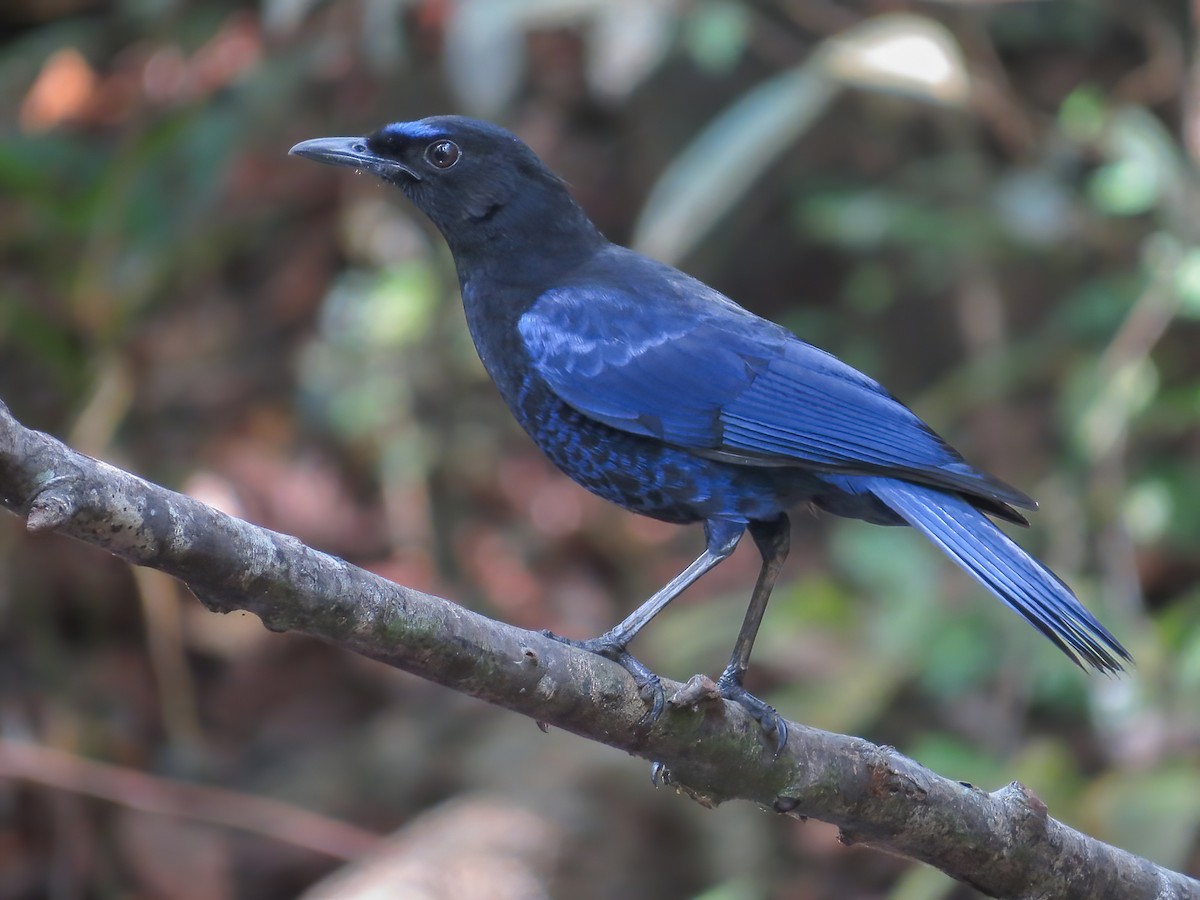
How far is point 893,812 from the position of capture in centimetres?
269

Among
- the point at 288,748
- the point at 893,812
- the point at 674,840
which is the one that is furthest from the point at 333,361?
the point at 893,812

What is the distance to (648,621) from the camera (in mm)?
3002

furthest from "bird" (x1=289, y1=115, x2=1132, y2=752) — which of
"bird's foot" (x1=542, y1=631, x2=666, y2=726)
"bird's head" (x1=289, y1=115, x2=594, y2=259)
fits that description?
"bird's foot" (x1=542, y1=631, x2=666, y2=726)

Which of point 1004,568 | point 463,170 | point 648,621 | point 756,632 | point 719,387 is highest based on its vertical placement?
point 463,170

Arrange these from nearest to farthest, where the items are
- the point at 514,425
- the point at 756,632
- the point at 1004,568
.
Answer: the point at 1004,568
the point at 756,632
the point at 514,425

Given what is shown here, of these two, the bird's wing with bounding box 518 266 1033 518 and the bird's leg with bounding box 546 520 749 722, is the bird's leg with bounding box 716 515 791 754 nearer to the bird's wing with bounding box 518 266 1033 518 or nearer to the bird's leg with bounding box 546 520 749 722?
the bird's leg with bounding box 546 520 749 722

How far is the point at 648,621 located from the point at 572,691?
24.3 inches

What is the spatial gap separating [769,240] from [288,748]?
10.8 feet

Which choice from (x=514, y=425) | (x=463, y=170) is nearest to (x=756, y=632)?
(x=463, y=170)

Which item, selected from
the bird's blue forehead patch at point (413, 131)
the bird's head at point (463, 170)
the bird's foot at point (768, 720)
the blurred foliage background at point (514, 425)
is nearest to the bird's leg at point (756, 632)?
the bird's foot at point (768, 720)

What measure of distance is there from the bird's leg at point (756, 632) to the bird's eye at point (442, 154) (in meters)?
1.17

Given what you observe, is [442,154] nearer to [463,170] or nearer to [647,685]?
[463,170]

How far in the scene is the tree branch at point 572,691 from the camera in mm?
1916

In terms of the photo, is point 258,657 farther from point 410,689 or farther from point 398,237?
point 398,237
